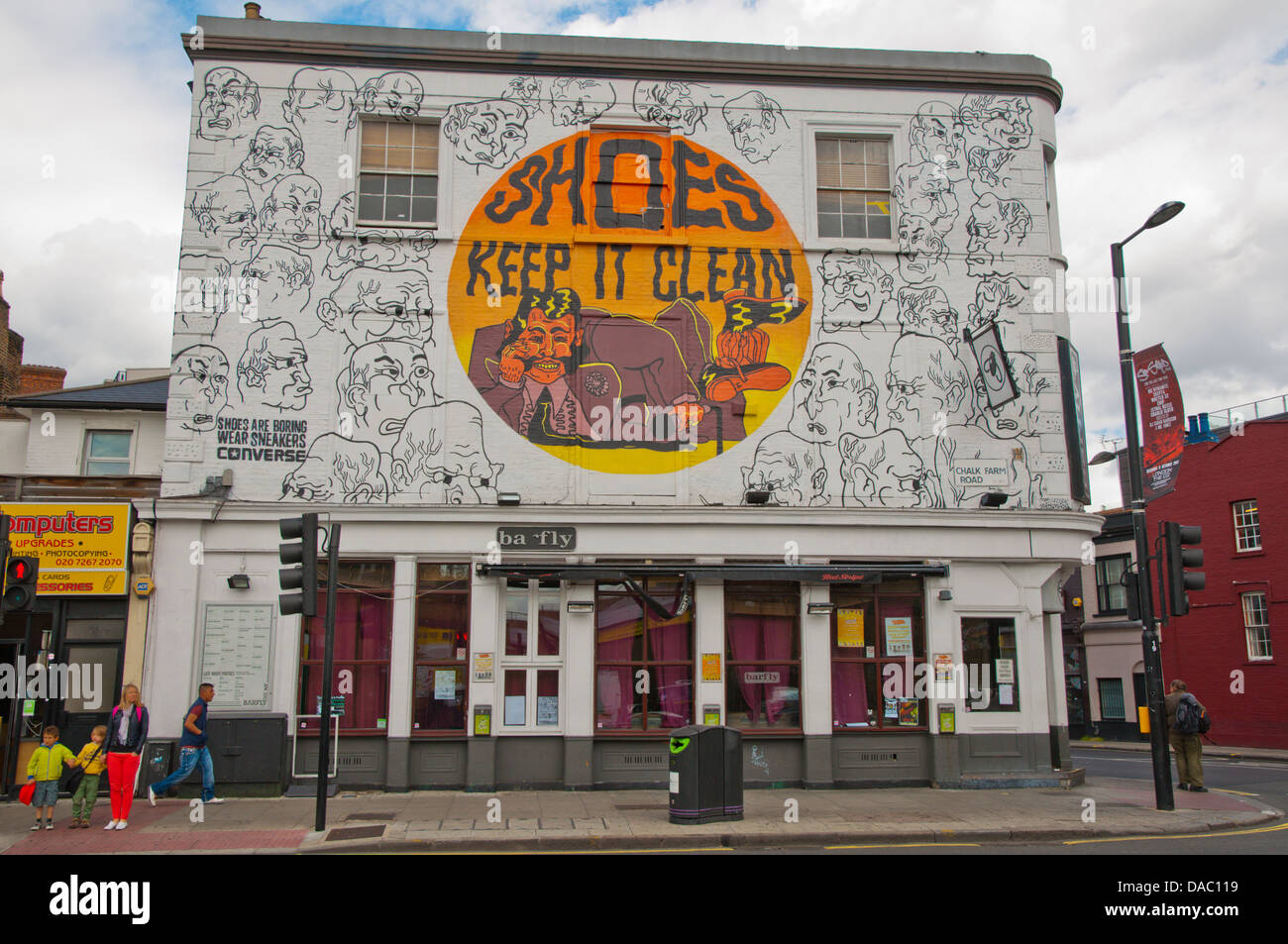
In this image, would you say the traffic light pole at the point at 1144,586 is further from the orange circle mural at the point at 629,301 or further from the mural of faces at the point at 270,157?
the mural of faces at the point at 270,157

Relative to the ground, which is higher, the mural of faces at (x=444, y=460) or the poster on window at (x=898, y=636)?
the mural of faces at (x=444, y=460)

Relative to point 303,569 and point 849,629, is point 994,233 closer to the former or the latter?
point 849,629

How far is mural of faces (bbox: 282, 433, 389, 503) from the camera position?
16.2 m

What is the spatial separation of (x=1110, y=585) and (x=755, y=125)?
26.2m

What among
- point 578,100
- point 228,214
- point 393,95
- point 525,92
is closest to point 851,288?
point 578,100

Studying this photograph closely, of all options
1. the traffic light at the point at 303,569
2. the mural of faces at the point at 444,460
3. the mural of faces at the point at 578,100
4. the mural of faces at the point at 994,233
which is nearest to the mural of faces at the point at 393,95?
the mural of faces at the point at 578,100

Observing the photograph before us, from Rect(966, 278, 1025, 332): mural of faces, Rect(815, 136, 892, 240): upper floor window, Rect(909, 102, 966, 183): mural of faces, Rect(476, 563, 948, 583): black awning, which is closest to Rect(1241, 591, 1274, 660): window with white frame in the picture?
Rect(966, 278, 1025, 332): mural of faces

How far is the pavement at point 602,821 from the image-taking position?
11.8 meters

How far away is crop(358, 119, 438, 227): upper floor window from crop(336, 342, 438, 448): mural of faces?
2.42m

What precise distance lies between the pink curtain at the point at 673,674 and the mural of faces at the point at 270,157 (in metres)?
10.1

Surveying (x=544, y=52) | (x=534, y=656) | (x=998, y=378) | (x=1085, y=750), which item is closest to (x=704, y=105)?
(x=544, y=52)

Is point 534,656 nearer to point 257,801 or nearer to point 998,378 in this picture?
point 257,801

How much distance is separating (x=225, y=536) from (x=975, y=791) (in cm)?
1285

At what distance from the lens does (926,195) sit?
18.1 m
